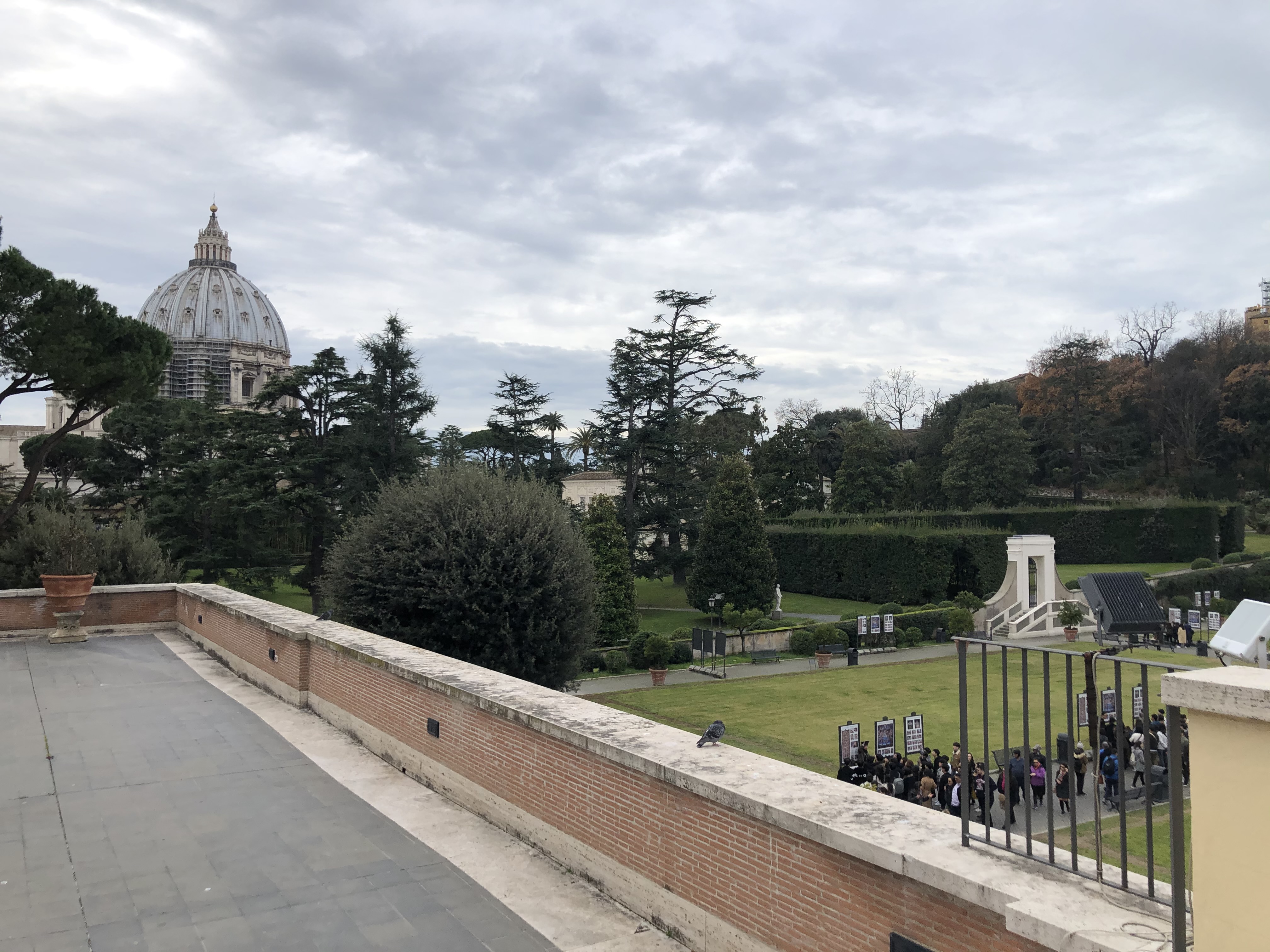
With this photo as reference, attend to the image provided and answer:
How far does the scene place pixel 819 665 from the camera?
29406 mm

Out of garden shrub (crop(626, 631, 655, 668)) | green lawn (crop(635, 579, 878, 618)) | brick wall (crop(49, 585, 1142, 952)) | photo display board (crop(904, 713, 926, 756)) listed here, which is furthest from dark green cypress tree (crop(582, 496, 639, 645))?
brick wall (crop(49, 585, 1142, 952))

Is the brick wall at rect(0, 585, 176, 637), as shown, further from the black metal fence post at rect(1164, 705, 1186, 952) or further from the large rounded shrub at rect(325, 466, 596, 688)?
the black metal fence post at rect(1164, 705, 1186, 952)

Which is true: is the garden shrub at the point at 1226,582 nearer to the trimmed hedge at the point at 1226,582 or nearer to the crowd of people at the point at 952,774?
the trimmed hedge at the point at 1226,582

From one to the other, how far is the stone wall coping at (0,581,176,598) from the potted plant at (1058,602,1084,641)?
32.1m

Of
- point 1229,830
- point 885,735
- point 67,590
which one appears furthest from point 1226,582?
point 1229,830

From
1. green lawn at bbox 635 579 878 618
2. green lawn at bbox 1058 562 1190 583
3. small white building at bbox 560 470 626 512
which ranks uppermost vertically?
small white building at bbox 560 470 626 512

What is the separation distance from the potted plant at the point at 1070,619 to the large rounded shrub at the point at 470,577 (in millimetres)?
27510

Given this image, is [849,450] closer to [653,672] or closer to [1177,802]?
[653,672]

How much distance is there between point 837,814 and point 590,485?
201 feet

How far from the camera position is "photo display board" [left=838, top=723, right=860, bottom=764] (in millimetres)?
15531

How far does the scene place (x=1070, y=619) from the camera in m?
35.6

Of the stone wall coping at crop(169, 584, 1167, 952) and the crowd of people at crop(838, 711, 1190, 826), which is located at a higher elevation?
the stone wall coping at crop(169, 584, 1167, 952)

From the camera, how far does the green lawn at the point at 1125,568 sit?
45.2 meters

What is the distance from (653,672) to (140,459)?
36351mm
